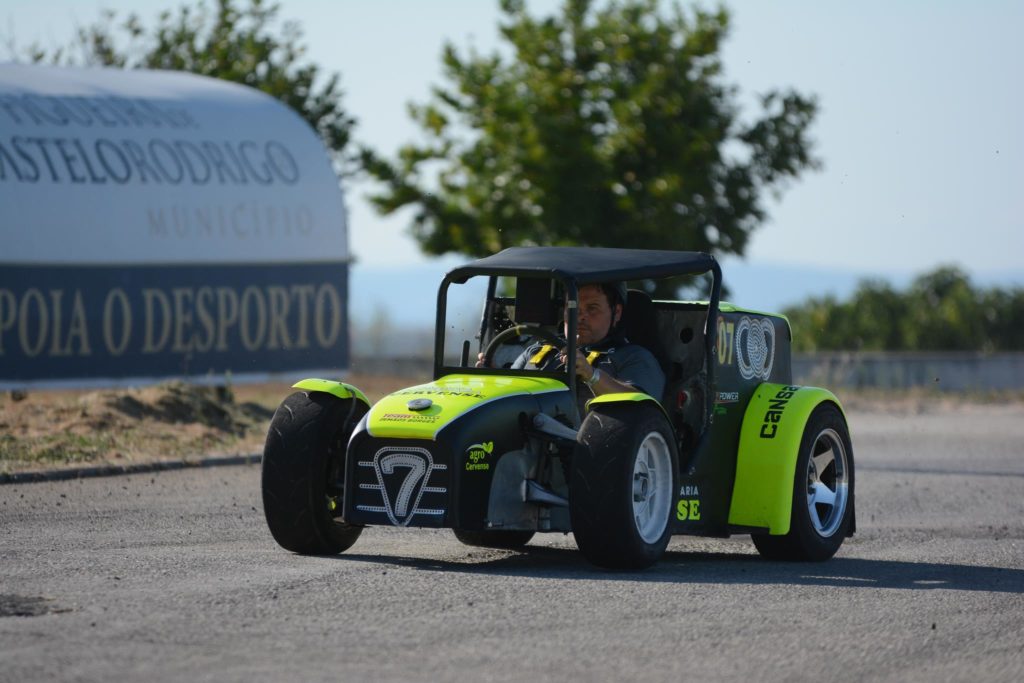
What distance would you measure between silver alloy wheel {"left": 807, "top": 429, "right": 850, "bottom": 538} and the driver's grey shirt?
3.84 ft

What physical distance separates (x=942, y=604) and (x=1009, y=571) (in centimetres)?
165

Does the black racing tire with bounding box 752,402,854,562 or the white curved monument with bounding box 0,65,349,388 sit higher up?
the white curved monument with bounding box 0,65,349,388

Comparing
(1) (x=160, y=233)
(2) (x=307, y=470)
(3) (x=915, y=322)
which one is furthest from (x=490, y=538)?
(3) (x=915, y=322)

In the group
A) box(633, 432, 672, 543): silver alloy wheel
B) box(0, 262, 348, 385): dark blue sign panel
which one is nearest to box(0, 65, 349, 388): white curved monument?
box(0, 262, 348, 385): dark blue sign panel

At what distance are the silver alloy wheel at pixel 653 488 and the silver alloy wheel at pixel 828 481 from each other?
137cm

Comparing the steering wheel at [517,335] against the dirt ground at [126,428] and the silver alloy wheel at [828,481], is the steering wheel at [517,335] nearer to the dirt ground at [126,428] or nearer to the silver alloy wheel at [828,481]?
the silver alloy wheel at [828,481]

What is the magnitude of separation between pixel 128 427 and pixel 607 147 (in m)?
21.5

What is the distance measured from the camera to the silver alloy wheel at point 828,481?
446 inches

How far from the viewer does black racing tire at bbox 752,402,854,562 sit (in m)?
11.0

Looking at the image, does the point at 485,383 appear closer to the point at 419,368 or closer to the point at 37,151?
the point at 37,151

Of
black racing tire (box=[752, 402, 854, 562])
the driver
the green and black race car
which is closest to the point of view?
the green and black race car

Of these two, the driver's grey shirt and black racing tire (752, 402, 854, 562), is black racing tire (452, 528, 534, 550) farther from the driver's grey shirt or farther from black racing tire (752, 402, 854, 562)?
black racing tire (752, 402, 854, 562)

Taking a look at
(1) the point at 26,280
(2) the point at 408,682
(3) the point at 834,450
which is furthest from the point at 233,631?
(1) the point at 26,280

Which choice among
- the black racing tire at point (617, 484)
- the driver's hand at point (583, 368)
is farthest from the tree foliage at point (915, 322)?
the black racing tire at point (617, 484)
